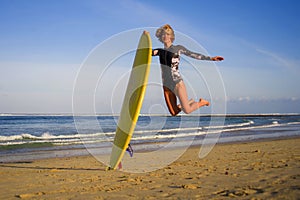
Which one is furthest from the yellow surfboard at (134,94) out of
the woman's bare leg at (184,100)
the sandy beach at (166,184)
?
the sandy beach at (166,184)

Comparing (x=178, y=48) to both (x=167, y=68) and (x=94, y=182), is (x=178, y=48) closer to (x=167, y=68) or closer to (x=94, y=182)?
(x=167, y=68)

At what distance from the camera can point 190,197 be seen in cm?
525

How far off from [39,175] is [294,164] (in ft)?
20.9

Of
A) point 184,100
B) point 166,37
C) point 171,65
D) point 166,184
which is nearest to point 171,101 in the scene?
point 184,100

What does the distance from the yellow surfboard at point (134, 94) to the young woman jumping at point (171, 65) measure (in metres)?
0.27

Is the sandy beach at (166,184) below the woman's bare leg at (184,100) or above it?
below

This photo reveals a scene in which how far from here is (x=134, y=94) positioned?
269 inches

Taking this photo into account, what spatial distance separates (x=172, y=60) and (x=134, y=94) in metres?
1.15

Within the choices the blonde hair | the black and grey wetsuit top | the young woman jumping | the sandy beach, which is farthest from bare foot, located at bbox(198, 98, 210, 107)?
the sandy beach

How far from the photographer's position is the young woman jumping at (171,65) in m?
6.20

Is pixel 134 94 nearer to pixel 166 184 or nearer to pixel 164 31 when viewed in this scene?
pixel 164 31

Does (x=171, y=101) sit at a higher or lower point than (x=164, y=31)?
lower

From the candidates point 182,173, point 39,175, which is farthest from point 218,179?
point 39,175

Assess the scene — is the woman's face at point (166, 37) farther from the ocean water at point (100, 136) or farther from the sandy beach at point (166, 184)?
the ocean water at point (100, 136)
